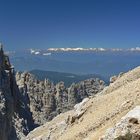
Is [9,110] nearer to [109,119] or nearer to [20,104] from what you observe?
[20,104]

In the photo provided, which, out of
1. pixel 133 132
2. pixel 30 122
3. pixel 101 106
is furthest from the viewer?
pixel 30 122

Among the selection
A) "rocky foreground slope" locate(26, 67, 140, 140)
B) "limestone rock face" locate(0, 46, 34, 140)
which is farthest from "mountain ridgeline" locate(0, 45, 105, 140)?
"rocky foreground slope" locate(26, 67, 140, 140)

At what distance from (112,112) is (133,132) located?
11.3 metres

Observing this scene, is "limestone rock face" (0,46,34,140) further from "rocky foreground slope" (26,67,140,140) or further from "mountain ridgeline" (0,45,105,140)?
"rocky foreground slope" (26,67,140,140)

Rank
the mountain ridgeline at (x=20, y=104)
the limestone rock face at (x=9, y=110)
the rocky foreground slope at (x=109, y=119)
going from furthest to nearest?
1. the mountain ridgeline at (x=20, y=104)
2. the limestone rock face at (x=9, y=110)
3. the rocky foreground slope at (x=109, y=119)

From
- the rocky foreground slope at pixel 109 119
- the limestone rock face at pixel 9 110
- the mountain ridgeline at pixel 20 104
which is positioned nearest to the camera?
the rocky foreground slope at pixel 109 119

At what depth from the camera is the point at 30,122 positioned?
15025 cm

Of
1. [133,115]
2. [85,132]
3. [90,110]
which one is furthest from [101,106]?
[133,115]

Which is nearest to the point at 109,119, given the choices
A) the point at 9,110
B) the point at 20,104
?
the point at 9,110

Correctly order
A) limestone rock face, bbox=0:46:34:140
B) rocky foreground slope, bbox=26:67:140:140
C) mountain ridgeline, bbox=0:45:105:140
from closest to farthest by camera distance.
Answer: rocky foreground slope, bbox=26:67:140:140 → limestone rock face, bbox=0:46:34:140 → mountain ridgeline, bbox=0:45:105:140

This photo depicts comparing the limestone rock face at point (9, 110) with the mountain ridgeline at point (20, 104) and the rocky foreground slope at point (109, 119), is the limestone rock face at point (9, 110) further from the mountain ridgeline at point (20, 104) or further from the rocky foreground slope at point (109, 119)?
the rocky foreground slope at point (109, 119)

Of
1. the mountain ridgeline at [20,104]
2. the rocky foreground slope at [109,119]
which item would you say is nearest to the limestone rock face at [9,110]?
the mountain ridgeline at [20,104]

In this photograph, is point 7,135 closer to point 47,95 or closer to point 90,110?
point 90,110

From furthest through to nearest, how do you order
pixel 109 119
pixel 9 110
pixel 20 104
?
pixel 20 104, pixel 9 110, pixel 109 119
